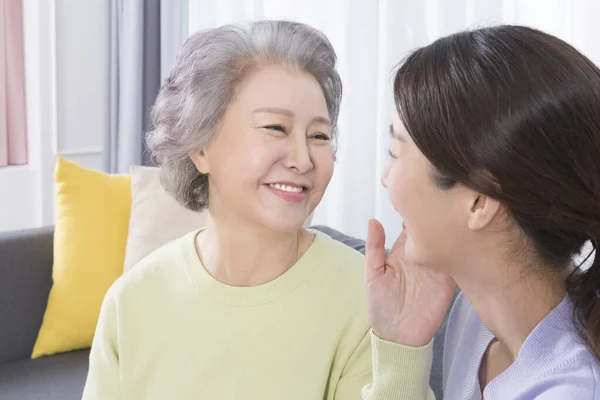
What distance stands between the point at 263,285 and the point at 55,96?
278 cm

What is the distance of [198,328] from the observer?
70.3 inches

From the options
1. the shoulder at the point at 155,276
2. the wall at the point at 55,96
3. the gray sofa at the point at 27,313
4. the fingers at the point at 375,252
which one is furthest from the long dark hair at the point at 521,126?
the wall at the point at 55,96

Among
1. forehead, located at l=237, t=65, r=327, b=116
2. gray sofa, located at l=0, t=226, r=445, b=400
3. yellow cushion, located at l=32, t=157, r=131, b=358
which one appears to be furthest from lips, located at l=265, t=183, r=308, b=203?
yellow cushion, located at l=32, t=157, r=131, b=358

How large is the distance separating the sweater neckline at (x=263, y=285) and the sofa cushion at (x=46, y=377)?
3.20 ft

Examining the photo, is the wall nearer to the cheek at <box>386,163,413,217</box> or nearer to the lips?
the lips

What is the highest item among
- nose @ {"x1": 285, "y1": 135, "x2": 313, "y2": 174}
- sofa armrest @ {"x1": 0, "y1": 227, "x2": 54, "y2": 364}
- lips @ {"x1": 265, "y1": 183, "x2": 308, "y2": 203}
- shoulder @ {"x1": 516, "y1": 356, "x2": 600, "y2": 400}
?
nose @ {"x1": 285, "y1": 135, "x2": 313, "y2": 174}

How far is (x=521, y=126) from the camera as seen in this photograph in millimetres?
1261

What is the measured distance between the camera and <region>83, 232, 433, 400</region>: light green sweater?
172 cm

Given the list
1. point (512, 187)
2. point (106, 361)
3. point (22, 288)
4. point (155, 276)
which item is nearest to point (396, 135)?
point (512, 187)

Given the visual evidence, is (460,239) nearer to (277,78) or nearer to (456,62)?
(456,62)

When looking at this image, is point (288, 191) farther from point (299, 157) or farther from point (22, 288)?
point (22, 288)

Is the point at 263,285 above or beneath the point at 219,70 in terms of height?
beneath

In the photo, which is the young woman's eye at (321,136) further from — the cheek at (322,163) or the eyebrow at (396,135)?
the eyebrow at (396,135)

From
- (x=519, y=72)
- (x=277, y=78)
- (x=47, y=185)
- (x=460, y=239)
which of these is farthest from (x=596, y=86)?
(x=47, y=185)
